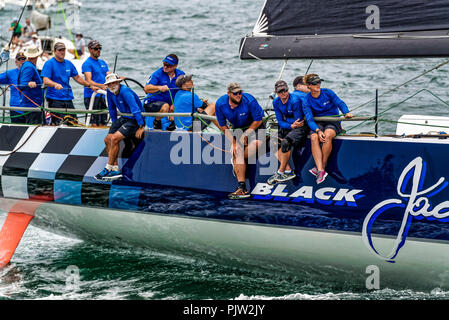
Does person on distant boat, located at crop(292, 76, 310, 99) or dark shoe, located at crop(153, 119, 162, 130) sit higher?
person on distant boat, located at crop(292, 76, 310, 99)

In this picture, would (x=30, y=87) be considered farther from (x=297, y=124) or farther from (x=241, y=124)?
(x=297, y=124)

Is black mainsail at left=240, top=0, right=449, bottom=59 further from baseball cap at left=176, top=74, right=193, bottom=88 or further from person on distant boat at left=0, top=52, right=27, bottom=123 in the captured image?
person on distant boat at left=0, top=52, right=27, bottom=123

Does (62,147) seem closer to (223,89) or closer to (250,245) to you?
(250,245)

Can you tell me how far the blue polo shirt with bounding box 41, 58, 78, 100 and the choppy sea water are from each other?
6.25 feet

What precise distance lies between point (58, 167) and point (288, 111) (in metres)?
2.74

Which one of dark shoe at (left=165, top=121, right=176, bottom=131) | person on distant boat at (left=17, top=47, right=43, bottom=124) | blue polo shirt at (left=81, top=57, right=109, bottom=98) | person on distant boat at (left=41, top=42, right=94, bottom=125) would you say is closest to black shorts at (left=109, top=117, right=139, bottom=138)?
dark shoe at (left=165, top=121, right=176, bottom=131)

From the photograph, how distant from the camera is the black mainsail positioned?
5512 millimetres

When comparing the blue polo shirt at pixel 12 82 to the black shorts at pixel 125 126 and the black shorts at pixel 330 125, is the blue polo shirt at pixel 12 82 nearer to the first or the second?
the black shorts at pixel 125 126

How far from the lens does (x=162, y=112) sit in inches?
280

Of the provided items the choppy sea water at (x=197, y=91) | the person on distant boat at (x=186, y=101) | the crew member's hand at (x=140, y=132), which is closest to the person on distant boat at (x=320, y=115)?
the choppy sea water at (x=197, y=91)

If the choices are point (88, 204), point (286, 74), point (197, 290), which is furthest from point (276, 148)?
point (286, 74)

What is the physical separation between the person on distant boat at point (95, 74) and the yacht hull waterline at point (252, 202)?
1054 mm

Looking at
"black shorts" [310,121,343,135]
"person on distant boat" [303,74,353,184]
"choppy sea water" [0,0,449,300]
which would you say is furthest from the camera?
"choppy sea water" [0,0,449,300]

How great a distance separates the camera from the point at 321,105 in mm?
5887
